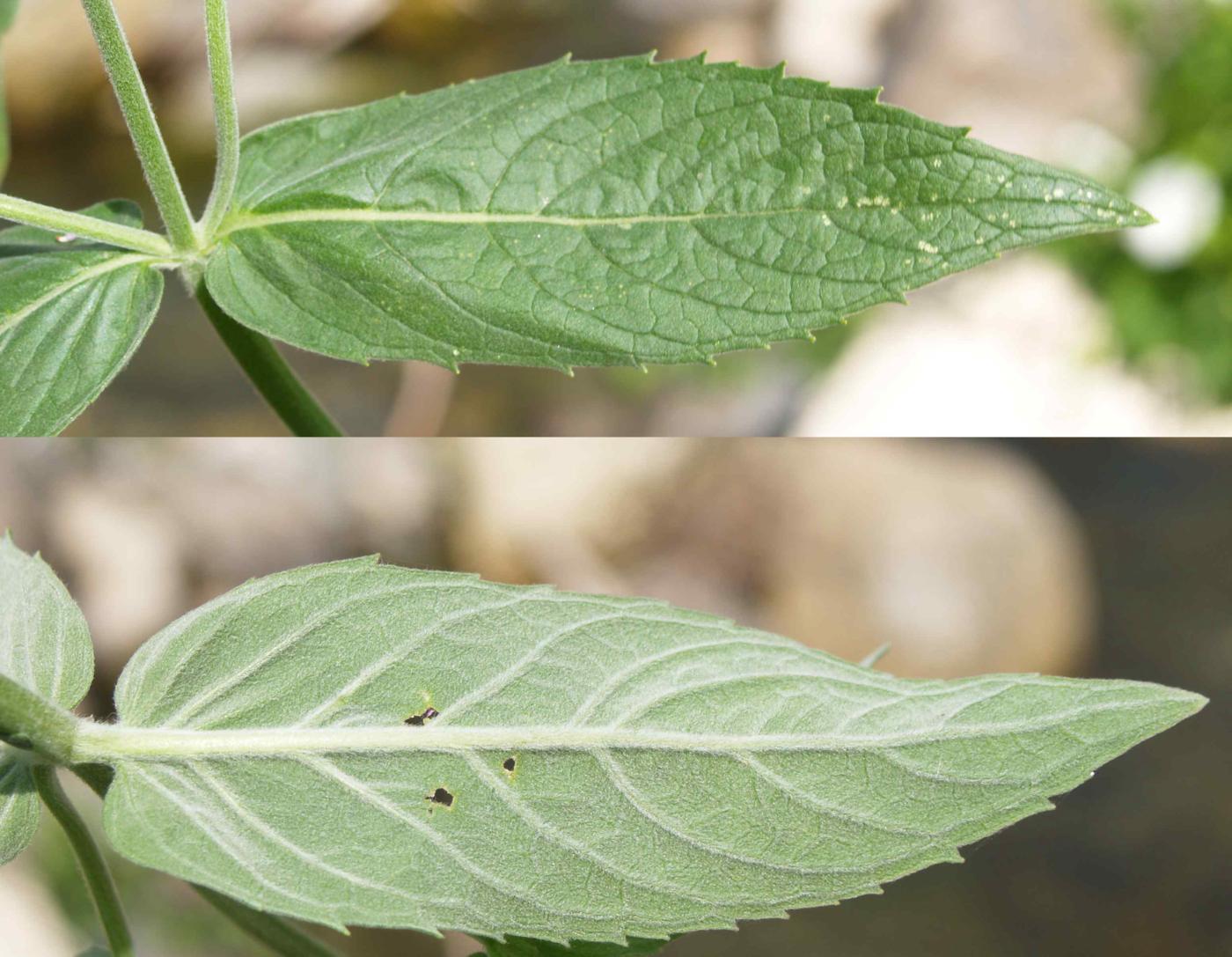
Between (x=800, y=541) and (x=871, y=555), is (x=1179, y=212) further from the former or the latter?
(x=800, y=541)

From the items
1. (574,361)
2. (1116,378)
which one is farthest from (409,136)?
(1116,378)

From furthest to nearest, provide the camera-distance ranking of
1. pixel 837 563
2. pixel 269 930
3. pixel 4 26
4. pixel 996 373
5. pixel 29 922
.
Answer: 1. pixel 996 373
2. pixel 837 563
3. pixel 29 922
4. pixel 4 26
5. pixel 269 930

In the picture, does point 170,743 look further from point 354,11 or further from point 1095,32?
point 354,11

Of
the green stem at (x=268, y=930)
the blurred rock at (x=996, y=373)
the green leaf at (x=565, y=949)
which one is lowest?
the green leaf at (x=565, y=949)

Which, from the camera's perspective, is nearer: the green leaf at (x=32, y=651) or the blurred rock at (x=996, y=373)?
the green leaf at (x=32, y=651)

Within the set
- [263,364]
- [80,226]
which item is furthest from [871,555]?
[80,226]

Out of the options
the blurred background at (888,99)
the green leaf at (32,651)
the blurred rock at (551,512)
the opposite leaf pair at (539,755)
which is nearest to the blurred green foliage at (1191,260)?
the blurred background at (888,99)

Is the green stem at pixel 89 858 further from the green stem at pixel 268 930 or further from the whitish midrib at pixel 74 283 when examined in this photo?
the whitish midrib at pixel 74 283
